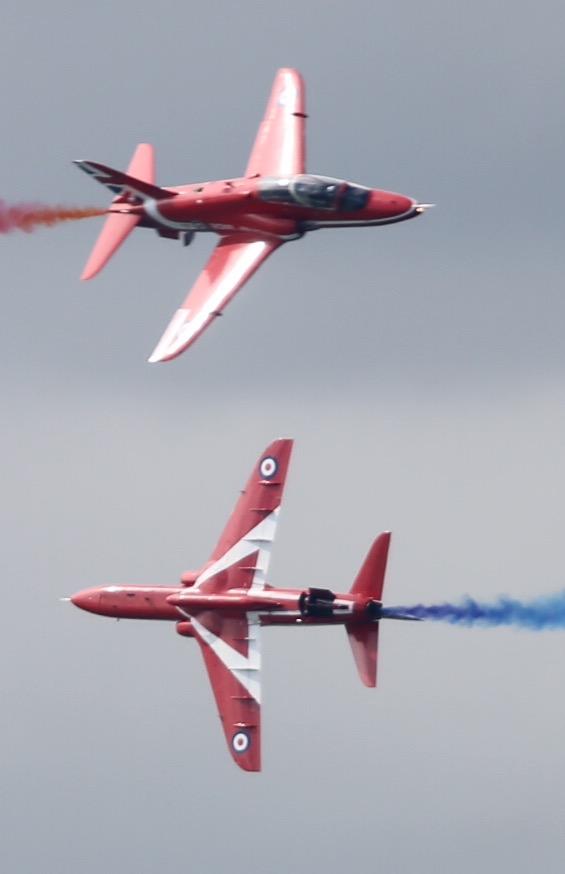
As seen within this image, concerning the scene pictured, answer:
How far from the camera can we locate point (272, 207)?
3971 inches

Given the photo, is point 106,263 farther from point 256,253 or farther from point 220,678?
point 220,678

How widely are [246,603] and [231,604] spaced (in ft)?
1.64

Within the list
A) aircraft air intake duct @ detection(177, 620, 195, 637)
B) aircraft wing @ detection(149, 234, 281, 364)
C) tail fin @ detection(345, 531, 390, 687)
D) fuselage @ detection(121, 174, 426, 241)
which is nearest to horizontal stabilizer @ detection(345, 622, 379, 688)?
tail fin @ detection(345, 531, 390, 687)

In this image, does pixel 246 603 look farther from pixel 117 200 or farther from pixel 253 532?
pixel 117 200

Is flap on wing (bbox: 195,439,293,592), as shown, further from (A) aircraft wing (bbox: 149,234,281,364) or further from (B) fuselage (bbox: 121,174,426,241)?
(B) fuselage (bbox: 121,174,426,241)

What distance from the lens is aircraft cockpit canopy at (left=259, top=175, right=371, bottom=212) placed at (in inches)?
3935

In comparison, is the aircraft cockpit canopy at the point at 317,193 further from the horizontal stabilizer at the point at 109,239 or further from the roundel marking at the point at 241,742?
the roundel marking at the point at 241,742

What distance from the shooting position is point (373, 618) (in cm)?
9731

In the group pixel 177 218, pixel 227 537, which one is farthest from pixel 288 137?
pixel 227 537

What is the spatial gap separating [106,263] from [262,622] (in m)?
10.2

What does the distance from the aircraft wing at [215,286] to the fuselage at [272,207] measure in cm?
36

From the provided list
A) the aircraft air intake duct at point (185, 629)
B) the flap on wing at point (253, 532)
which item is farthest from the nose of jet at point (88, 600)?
the flap on wing at point (253, 532)

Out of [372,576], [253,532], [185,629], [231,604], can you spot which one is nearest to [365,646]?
[372,576]

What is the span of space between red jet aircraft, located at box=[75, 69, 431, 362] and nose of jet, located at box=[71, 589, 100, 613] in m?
8.69
